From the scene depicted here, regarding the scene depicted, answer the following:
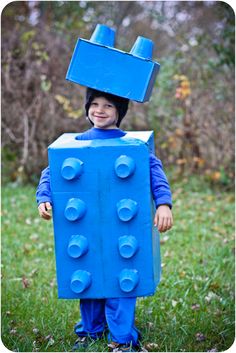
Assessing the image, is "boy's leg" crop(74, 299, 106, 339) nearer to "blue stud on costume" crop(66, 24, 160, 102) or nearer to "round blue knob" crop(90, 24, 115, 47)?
"blue stud on costume" crop(66, 24, 160, 102)

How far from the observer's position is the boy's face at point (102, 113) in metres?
3.11

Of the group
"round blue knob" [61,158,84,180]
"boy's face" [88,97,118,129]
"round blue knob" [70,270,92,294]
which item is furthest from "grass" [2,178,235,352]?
"boy's face" [88,97,118,129]

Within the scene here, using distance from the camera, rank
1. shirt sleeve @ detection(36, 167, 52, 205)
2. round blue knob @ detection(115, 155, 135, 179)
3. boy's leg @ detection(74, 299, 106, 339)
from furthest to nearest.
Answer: boy's leg @ detection(74, 299, 106, 339)
shirt sleeve @ detection(36, 167, 52, 205)
round blue knob @ detection(115, 155, 135, 179)

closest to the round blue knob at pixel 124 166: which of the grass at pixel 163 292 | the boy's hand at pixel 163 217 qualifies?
the boy's hand at pixel 163 217

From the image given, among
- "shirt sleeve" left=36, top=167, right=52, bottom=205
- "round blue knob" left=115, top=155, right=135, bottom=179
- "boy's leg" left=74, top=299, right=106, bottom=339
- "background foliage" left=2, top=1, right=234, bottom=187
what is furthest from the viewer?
"background foliage" left=2, top=1, right=234, bottom=187

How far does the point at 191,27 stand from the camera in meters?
9.41

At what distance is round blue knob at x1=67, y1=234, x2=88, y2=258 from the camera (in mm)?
3021

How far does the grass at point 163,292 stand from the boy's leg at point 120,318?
108 mm

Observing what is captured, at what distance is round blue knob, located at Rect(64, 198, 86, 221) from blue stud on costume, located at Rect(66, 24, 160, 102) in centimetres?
58

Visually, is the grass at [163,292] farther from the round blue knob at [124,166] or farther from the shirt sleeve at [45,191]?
the round blue knob at [124,166]

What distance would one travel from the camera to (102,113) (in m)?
3.12

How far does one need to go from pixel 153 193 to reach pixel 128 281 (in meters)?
0.46

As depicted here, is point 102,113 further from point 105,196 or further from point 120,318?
point 120,318

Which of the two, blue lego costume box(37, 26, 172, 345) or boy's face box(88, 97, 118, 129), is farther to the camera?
boy's face box(88, 97, 118, 129)
